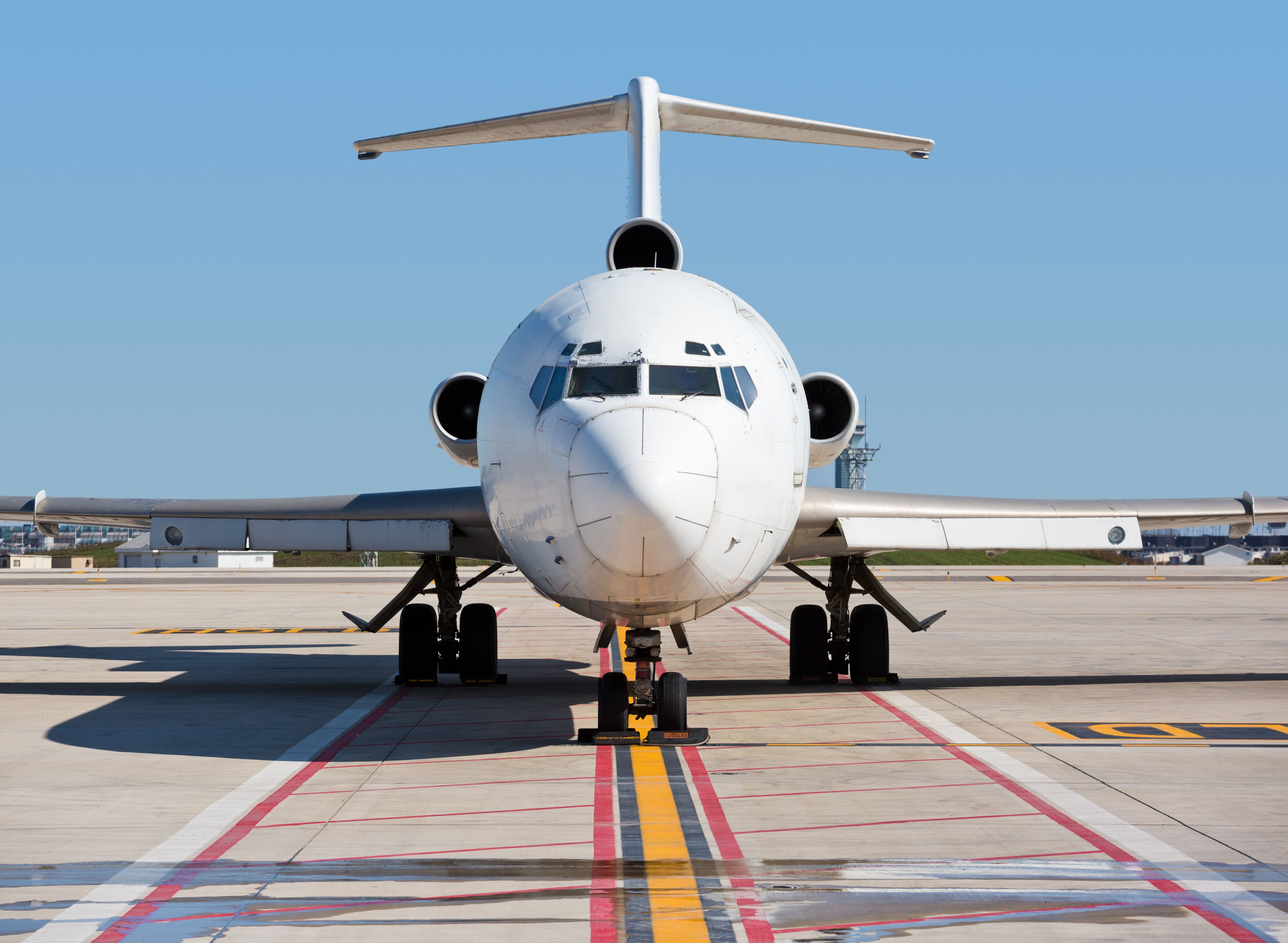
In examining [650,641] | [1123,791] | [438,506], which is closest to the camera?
[1123,791]

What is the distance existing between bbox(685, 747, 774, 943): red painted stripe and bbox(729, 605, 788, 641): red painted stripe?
1448cm

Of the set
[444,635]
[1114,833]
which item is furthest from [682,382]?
[444,635]

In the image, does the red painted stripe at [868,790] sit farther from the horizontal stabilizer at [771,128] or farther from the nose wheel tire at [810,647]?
the horizontal stabilizer at [771,128]

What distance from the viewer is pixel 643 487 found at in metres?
9.03

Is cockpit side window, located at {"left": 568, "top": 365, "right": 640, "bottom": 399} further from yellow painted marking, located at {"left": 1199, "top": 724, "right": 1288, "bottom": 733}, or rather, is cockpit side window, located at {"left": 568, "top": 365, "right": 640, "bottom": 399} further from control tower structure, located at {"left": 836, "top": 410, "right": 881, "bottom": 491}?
control tower structure, located at {"left": 836, "top": 410, "right": 881, "bottom": 491}

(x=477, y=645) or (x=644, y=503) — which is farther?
(x=477, y=645)

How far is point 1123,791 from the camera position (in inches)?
362

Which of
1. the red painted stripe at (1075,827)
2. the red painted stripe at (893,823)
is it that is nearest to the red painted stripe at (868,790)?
the red painted stripe at (1075,827)

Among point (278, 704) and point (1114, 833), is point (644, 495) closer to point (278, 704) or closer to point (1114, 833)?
point (1114, 833)

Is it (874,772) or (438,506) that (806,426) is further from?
(438,506)

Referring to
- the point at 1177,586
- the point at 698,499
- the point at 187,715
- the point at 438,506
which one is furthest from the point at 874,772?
the point at 1177,586

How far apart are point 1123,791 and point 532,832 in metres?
4.26

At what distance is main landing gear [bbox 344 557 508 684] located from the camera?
642 inches

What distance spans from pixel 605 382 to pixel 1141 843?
4.96 metres
